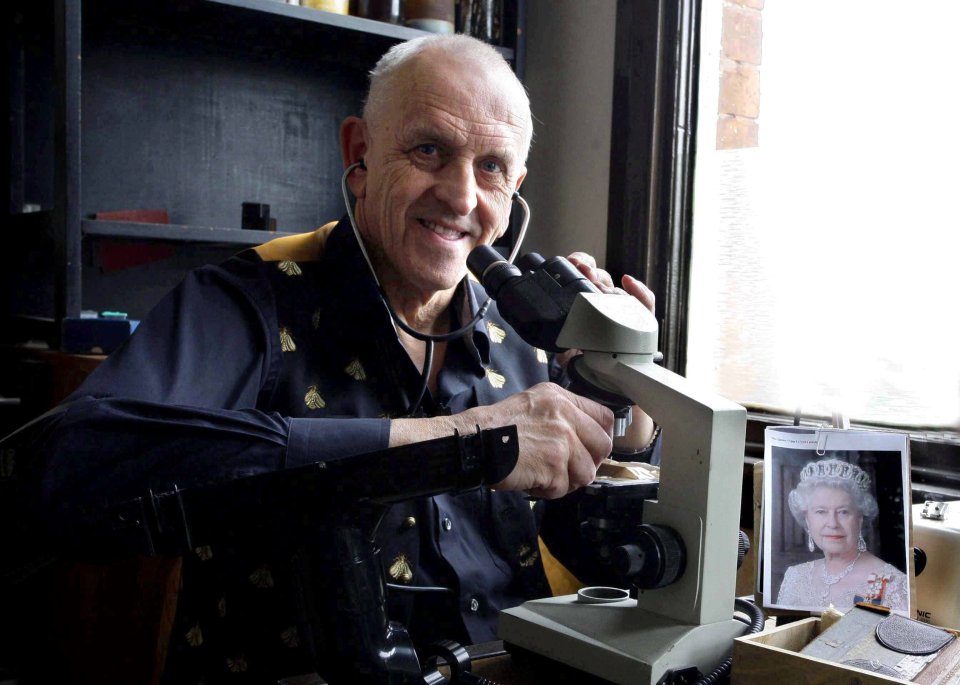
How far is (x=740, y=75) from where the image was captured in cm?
192

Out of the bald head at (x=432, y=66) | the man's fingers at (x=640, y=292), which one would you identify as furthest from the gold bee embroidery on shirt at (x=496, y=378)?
the bald head at (x=432, y=66)

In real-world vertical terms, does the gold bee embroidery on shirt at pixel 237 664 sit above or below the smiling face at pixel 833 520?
below

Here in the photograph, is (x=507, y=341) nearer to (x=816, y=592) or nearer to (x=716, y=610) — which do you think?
(x=816, y=592)

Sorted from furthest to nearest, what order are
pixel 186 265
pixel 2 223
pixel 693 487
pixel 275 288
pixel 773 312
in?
pixel 186 265, pixel 2 223, pixel 773 312, pixel 275 288, pixel 693 487

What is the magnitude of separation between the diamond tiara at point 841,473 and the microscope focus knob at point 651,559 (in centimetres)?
39

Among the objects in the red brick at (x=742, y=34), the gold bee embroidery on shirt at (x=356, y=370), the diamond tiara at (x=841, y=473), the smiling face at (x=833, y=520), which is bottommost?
the smiling face at (x=833, y=520)

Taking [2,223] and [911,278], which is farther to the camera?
[2,223]

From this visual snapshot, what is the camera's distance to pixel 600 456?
3.28 ft

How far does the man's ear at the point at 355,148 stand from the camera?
4.65 feet

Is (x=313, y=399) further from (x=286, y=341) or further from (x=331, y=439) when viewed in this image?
(x=331, y=439)

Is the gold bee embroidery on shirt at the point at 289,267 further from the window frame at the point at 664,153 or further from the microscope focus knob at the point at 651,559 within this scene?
the window frame at the point at 664,153

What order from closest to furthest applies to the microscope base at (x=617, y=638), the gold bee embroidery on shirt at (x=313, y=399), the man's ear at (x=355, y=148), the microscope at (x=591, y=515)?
the microscope at (x=591, y=515)
the microscope base at (x=617, y=638)
the gold bee embroidery on shirt at (x=313, y=399)
the man's ear at (x=355, y=148)

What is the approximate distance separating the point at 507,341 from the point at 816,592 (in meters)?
0.63

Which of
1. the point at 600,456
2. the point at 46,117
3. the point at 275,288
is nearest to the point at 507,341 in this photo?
the point at 275,288
